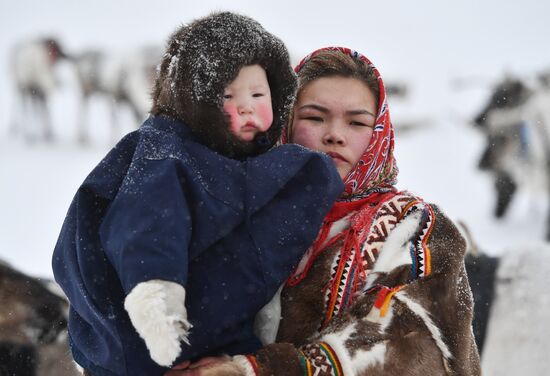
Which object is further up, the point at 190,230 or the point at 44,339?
the point at 190,230

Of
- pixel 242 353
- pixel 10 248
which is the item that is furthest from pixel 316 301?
pixel 10 248

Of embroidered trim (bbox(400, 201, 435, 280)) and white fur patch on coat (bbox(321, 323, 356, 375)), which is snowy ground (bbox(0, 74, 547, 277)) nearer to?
embroidered trim (bbox(400, 201, 435, 280))

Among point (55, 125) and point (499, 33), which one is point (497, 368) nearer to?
point (55, 125)

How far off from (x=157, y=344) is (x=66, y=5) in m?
38.7

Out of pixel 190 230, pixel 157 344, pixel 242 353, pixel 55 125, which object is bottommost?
pixel 55 125

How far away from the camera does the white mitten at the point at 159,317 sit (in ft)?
3.36

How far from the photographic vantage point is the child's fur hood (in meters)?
1.24

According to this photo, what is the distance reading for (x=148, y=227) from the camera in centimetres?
109

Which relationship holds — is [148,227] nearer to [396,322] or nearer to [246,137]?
[246,137]

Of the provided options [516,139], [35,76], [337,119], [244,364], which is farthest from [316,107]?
[35,76]

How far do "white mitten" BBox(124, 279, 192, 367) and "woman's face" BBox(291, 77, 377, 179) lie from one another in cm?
60

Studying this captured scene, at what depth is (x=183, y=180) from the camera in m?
1.18

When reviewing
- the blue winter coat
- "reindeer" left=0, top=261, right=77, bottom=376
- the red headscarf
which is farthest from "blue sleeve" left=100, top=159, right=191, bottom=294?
"reindeer" left=0, top=261, right=77, bottom=376

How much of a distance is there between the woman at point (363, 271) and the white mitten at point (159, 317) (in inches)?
7.4
